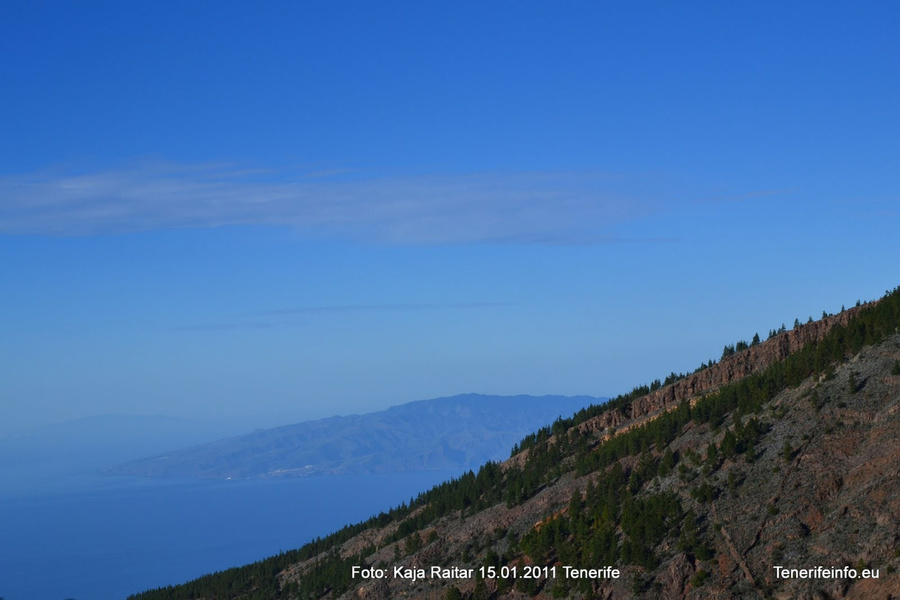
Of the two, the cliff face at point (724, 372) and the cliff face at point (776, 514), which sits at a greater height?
the cliff face at point (724, 372)

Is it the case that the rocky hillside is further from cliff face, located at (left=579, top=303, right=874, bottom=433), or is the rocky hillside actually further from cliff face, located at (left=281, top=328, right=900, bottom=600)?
cliff face, located at (left=579, top=303, right=874, bottom=433)

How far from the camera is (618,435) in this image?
145m

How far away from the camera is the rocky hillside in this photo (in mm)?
85062

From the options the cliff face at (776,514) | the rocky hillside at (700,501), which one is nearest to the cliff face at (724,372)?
the rocky hillside at (700,501)

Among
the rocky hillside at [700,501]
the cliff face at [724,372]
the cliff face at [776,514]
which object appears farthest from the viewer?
the cliff face at [724,372]

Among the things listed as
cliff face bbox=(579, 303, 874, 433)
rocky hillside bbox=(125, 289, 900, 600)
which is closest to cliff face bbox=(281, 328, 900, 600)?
rocky hillside bbox=(125, 289, 900, 600)

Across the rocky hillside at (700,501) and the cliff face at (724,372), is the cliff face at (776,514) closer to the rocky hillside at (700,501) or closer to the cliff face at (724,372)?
the rocky hillside at (700,501)

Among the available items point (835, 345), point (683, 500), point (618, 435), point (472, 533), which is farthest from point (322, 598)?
point (835, 345)

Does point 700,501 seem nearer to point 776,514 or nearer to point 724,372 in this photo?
point 776,514

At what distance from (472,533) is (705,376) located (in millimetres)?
47140

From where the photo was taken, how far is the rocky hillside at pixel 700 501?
85062mm

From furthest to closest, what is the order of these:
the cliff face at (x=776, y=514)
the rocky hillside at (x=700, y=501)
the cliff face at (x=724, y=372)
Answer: the cliff face at (x=724, y=372)
the rocky hillside at (x=700, y=501)
the cliff face at (x=776, y=514)

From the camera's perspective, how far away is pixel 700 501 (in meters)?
102

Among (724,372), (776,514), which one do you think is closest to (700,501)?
(776,514)
